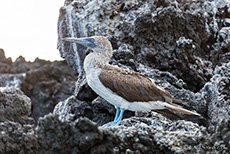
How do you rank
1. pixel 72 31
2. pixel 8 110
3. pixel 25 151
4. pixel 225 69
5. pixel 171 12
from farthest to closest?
pixel 72 31
pixel 171 12
pixel 225 69
pixel 8 110
pixel 25 151

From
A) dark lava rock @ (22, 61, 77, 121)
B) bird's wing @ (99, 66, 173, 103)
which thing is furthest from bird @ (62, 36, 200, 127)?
dark lava rock @ (22, 61, 77, 121)

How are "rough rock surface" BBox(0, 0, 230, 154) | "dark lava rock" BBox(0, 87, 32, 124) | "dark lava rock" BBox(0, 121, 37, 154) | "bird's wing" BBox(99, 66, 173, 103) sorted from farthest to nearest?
"rough rock surface" BBox(0, 0, 230, 154) → "dark lava rock" BBox(0, 87, 32, 124) → "bird's wing" BBox(99, 66, 173, 103) → "dark lava rock" BBox(0, 121, 37, 154)

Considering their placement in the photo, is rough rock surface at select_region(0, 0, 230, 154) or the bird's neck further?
rough rock surface at select_region(0, 0, 230, 154)

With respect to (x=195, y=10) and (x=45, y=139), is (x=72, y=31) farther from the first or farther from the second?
(x=45, y=139)

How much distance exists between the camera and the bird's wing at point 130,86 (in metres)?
5.99

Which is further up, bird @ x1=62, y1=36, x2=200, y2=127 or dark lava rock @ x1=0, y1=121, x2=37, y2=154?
bird @ x1=62, y1=36, x2=200, y2=127

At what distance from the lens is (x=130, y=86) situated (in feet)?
19.9

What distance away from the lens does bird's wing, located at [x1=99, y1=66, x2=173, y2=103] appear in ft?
19.7

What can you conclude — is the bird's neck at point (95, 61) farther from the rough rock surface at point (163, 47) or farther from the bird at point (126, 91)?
the rough rock surface at point (163, 47)

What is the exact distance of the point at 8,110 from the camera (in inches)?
246

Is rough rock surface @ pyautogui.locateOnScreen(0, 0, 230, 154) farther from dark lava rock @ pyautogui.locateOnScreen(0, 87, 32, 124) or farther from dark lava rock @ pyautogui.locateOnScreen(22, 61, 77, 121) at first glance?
dark lava rock @ pyautogui.locateOnScreen(22, 61, 77, 121)

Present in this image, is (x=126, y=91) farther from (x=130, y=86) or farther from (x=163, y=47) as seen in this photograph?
(x=163, y=47)

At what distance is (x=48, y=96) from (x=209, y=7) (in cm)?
1059

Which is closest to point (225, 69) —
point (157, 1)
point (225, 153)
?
point (157, 1)
